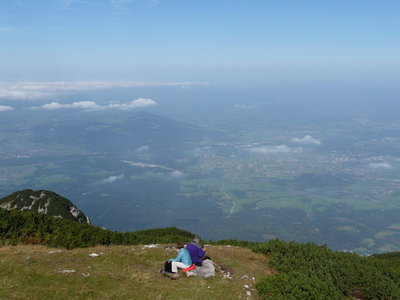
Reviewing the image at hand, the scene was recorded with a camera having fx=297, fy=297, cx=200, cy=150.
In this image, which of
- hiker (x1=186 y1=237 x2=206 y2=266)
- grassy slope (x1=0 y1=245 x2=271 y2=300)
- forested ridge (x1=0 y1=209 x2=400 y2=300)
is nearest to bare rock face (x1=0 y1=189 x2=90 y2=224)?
forested ridge (x1=0 y1=209 x2=400 y2=300)

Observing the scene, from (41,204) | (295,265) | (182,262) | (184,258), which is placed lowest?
(41,204)

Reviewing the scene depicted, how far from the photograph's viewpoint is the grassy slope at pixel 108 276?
1155 cm

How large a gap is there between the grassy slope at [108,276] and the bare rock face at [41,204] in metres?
48.7

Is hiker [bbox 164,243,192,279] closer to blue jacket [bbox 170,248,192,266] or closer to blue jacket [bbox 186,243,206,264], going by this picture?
blue jacket [bbox 170,248,192,266]

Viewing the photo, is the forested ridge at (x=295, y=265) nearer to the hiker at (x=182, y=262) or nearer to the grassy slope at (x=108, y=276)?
the grassy slope at (x=108, y=276)

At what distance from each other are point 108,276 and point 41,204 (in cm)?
5922

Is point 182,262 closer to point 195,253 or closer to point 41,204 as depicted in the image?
point 195,253

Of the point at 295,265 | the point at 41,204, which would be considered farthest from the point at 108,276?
the point at 41,204

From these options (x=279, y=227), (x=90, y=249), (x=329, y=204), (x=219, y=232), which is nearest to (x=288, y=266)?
(x=90, y=249)

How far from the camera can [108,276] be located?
1325 cm

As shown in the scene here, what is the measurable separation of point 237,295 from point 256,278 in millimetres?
2507

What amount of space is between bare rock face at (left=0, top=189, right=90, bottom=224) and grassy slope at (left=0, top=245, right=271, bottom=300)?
48.7 m

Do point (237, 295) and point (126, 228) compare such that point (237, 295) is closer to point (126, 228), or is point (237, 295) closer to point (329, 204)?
point (126, 228)

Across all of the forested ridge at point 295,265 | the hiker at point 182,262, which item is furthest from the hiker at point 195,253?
the forested ridge at point 295,265
